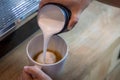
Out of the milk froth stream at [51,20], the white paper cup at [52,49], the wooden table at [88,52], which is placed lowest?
the wooden table at [88,52]

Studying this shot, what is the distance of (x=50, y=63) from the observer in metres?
0.61

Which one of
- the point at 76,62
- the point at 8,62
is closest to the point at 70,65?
the point at 76,62

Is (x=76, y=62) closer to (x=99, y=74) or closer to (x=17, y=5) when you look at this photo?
(x=99, y=74)

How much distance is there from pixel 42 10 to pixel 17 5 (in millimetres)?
185

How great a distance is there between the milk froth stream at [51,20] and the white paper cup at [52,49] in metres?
0.06

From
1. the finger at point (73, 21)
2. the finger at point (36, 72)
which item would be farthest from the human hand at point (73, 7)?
the finger at point (36, 72)

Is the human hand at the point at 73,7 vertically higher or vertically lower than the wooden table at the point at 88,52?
higher

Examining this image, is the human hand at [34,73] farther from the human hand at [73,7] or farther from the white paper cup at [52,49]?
the human hand at [73,7]

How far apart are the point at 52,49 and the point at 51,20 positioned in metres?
0.12

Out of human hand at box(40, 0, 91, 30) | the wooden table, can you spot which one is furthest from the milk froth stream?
the wooden table

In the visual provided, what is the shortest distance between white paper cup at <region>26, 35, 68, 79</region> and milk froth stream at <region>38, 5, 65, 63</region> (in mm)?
55

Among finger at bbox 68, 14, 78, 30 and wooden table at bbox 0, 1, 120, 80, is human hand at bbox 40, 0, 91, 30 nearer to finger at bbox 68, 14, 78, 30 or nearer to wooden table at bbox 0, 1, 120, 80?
finger at bbox 68, 14, 78, 30

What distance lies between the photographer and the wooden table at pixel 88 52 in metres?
0.70

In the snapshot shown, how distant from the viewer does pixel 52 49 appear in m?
0.68
